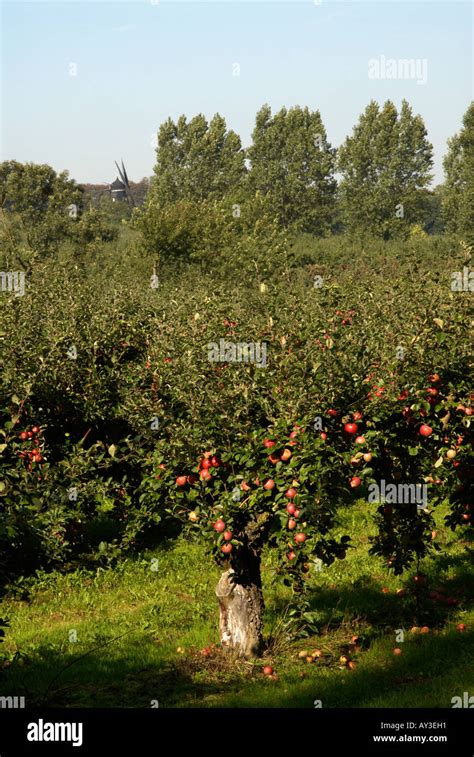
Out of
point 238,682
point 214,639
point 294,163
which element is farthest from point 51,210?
point 238,682

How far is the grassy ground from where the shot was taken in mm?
9070

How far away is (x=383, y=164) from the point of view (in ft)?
260

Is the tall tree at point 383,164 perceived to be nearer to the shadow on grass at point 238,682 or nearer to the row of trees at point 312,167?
the row of trees at point 312,167

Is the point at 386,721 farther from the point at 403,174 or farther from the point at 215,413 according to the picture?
the point at 403,174

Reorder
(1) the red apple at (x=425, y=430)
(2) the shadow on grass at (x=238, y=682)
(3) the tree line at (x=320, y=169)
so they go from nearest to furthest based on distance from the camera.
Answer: (2) the shadow on grass at (x=238, y=682), (1) the red apple at (x=425, y=430), (3) the tree line at (x=320, y=169)

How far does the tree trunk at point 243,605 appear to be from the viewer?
32.2 ft

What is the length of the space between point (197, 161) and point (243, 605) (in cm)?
7584

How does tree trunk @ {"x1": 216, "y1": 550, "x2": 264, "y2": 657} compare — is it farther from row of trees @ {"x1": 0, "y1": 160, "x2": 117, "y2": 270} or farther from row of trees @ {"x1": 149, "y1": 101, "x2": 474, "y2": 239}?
row of trees @ {"x1": 149, "y1": 101, "x2": 474, "y2": 239}

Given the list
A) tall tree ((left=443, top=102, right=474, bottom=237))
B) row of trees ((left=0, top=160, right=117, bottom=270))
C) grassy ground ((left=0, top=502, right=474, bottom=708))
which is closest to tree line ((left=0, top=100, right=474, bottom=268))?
tall tree ((left=443, top=102, right=474, bottom=237))

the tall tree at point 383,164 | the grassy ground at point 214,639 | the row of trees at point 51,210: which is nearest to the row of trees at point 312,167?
the tall tree at point 383,164

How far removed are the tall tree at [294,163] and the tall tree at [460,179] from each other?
36.0 feet

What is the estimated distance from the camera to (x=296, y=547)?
8.59 m

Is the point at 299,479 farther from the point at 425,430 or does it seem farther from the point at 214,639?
the point at 214,639

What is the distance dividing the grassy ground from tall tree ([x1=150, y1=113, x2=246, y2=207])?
70.0 meters
